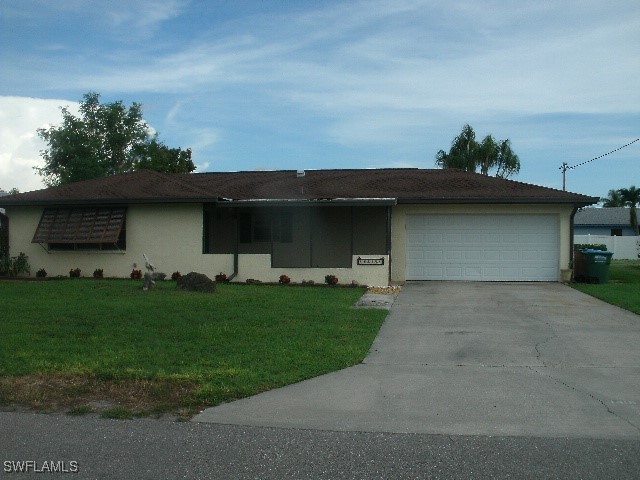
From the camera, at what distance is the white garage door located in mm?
19578

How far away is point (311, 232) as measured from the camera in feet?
70.9

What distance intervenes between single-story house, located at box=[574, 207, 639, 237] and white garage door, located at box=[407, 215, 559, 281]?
33.2 metres

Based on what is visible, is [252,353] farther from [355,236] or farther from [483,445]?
[355,236]

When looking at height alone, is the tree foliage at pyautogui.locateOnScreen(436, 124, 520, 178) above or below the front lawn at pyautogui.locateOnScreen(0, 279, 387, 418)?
above

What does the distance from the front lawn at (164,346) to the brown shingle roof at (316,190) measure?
18.0 feet

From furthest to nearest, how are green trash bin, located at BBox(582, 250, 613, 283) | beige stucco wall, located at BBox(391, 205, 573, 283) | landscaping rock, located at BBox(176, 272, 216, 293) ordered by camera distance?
beige stucco wall, located at BBox(391, 205, 573, 283), green trash bin, located at BBox(582, 250, 613, 283), landscaping rock, located at BBox(176, 272, 216, 293)

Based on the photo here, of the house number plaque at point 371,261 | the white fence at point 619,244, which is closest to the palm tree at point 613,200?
the white fence at point 619,244

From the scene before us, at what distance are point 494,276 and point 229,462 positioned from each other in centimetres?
1592

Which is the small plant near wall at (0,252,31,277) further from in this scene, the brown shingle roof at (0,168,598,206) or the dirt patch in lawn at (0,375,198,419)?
A: the dirt patch in lawn at (0,375,198,419)

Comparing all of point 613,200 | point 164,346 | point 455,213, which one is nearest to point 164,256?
point 455,213

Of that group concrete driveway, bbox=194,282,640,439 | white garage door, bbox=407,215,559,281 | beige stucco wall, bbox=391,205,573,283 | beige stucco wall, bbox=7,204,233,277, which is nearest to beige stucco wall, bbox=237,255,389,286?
beige stucco wall, bbox=7,204,233,277

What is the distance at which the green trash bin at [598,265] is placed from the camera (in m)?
18.8

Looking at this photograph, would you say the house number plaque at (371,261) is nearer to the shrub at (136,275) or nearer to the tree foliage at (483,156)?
the shrub at (136,275)

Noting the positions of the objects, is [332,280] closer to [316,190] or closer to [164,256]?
[316,190]
